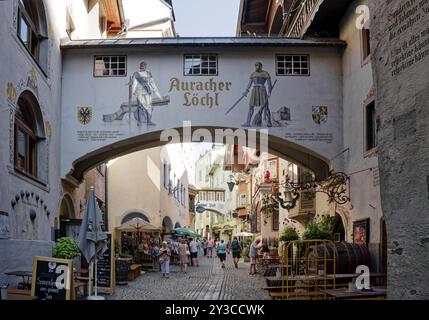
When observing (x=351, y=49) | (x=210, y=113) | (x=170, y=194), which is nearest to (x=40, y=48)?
(x=210, y=113)

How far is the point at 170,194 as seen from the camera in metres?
37.7

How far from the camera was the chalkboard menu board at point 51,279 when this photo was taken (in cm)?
1010

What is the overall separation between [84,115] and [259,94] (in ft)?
17.8

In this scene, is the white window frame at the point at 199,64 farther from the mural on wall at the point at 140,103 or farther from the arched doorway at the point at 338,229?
the arched doorway at the point at 338,229

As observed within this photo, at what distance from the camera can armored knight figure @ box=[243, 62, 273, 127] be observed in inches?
717

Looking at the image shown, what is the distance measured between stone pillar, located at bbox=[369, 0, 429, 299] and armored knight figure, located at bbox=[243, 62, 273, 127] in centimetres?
1108

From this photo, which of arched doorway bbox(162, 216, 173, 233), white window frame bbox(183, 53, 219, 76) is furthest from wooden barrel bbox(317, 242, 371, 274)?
arched doorway bbox(162, 216, 173, 233)

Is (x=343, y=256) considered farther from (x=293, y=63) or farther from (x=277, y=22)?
(x=277, y=22)

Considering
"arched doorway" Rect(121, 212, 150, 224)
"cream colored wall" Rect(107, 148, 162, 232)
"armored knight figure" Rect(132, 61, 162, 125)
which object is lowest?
"arched doorway" Rect(121, 212, 150, 224)

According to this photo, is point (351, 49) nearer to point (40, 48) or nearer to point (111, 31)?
point (40, 48)

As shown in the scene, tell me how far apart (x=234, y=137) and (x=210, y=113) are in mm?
1381

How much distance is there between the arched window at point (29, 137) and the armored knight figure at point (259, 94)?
6086 millimetres

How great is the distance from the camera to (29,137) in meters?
15.6

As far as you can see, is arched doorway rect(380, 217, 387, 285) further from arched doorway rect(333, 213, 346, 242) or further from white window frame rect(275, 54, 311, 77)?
white window frame rect(275, 54, 311, 77)
